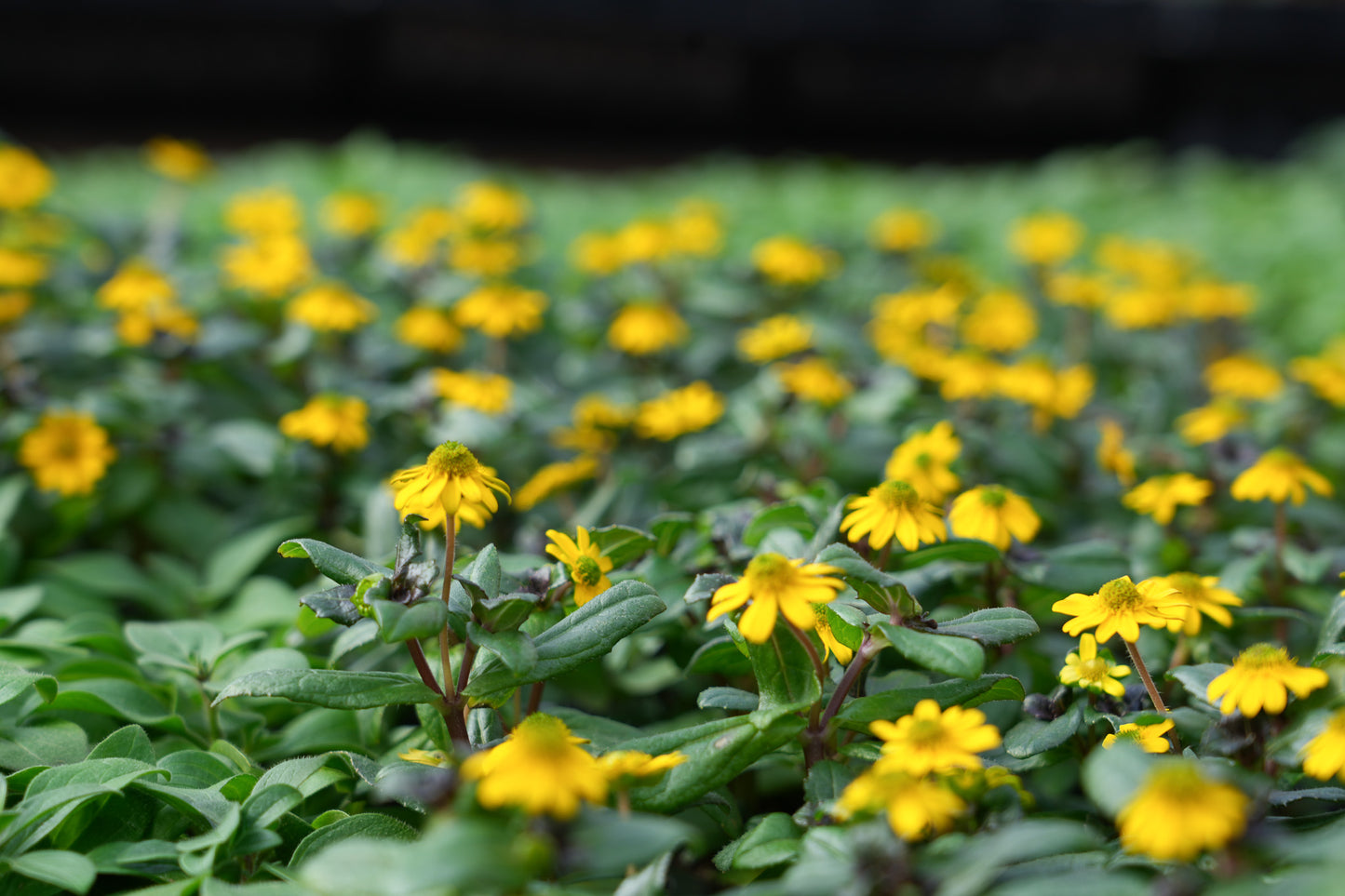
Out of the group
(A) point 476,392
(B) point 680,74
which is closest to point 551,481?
(A) point 476,392

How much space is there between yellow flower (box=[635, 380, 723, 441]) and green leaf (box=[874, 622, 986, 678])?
94 centimetres

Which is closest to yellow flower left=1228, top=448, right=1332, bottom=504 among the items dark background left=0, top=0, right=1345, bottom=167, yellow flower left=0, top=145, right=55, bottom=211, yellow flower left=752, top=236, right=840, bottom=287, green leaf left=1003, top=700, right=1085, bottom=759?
green leaf left=1003, top=700, right=1085, bottom=759

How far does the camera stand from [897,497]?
1.32m

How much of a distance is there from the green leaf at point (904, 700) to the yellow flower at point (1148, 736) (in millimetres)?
129

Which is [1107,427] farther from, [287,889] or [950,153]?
[950,153]

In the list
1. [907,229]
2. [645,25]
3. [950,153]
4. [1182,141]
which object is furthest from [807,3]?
[907,229]

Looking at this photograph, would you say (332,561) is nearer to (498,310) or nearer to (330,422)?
(330,422)

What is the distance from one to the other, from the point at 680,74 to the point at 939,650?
5949mm

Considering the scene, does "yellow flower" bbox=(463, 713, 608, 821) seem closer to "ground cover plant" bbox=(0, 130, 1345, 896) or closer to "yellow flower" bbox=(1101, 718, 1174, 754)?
"ground cover plant" bbox=(0, 130, 1345, 896)

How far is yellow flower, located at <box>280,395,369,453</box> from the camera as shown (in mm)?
1888

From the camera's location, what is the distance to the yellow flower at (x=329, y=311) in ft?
7.38

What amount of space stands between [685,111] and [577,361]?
4536mm

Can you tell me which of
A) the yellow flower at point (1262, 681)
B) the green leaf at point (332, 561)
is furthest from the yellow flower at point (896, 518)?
the green leaf at point (332, 561)

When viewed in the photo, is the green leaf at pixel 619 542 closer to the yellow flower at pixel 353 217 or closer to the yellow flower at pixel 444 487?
the yellow flower at pixel 444 487
